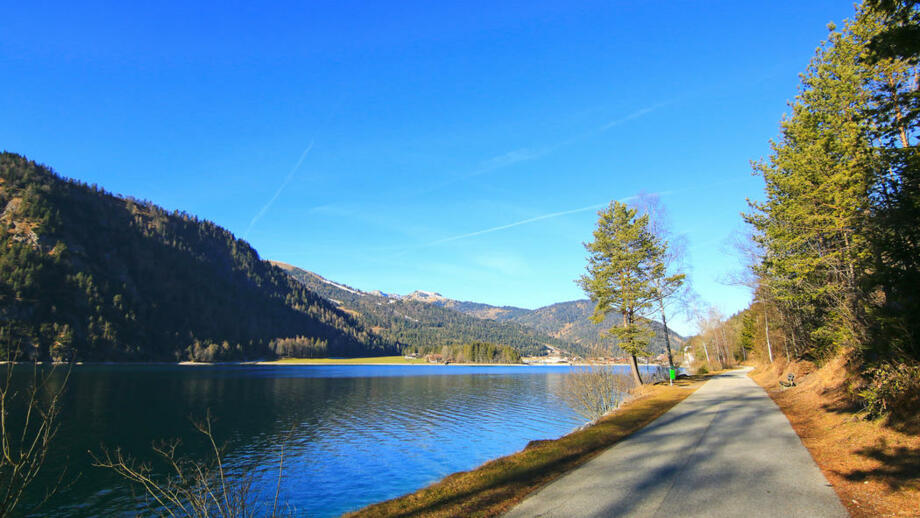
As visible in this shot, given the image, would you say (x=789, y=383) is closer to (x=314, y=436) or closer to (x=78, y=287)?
(x=314, y=436)

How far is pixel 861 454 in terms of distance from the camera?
403 inches

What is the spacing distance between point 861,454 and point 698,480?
439cm

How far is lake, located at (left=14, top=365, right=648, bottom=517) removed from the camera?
17703mm

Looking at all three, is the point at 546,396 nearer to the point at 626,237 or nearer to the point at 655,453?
the point at 626,237

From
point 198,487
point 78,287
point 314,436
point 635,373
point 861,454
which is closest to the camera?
point 198,487

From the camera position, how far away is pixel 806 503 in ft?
25.7

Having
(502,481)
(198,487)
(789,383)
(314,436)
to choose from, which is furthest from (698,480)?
(314,436)

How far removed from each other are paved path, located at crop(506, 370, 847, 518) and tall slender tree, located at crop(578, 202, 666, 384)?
15.7 m

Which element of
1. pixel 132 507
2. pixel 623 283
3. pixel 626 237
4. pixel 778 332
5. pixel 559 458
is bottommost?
pixel 132 507

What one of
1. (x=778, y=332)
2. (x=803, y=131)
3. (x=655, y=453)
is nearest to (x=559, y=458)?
(x=655, y=453)

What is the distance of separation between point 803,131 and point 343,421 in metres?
34.5

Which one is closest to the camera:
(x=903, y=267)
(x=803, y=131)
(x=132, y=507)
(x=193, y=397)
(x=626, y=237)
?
(x=903, y=267)

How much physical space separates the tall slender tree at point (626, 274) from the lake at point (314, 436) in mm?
7530

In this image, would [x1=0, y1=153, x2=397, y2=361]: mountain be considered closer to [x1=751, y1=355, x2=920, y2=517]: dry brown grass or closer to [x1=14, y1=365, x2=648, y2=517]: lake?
[x1=14, y1=365, x2=648, y2=517]: lake
